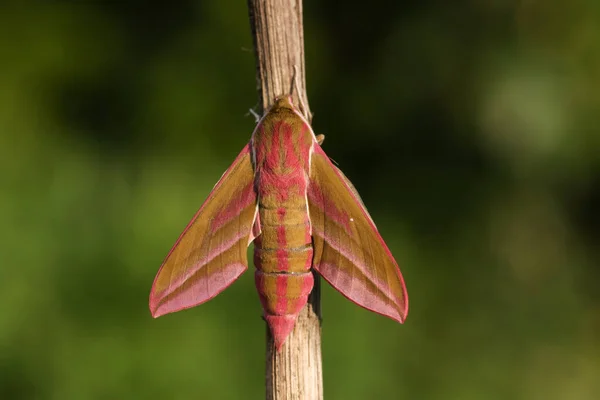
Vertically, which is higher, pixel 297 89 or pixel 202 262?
pixel 297 89

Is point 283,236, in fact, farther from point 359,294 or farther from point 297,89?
point 297,89

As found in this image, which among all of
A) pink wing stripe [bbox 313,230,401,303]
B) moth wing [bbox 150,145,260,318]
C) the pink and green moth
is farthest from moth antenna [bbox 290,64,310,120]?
pink wing stripe [bbox 313,230,401,303]

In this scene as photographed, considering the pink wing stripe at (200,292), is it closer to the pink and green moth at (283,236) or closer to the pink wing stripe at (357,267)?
the pink and green moth at (283,236)

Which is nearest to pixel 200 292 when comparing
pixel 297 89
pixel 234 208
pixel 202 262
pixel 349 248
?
pixel 202 262

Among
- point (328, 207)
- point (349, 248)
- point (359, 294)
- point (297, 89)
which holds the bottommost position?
point (359, 294)

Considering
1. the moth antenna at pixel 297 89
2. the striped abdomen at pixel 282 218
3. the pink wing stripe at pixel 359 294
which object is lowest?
the pink wing stripe at pixel 359 294

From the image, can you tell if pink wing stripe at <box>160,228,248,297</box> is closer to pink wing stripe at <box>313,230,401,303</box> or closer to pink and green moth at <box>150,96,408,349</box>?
pink and green moth at <box>150,96,408,349</box>

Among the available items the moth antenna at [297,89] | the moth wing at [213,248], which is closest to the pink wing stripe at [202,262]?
the moth wing at [213,248]
